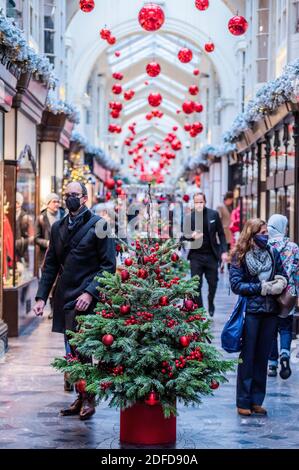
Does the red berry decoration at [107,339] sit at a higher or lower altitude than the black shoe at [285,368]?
higher

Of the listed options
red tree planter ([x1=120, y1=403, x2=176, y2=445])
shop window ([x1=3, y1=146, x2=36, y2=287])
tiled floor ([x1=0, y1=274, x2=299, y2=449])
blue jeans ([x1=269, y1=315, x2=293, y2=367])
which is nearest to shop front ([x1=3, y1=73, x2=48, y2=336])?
shop window ([x1=3, y1=146, x2=36, y2=287])

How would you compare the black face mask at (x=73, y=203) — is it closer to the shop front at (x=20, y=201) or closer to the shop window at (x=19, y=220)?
the shop window at (x=19, y=220)

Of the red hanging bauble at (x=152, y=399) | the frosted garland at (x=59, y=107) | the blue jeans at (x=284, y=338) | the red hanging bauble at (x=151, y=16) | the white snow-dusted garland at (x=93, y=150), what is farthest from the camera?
the white snow-dusted garland at (x=93, y=150)

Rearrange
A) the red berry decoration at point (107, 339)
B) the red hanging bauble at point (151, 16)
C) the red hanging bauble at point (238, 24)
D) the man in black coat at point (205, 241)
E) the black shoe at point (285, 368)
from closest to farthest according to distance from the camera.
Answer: the red berry decoration at point (107, 339) → the black shoe at point (285, 368) → the red hanging bauble at point (238, 24) → the red hanging bauble at point (151, 16) → the man in black coat at point (205, 241)

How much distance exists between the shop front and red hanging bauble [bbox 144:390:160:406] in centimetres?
513

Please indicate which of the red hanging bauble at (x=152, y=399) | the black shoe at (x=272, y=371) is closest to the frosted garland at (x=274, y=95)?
the black shoe at (x=272, y=371)

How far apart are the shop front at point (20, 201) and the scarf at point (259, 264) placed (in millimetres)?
4336

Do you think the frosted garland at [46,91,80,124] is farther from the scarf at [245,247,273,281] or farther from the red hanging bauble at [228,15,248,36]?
the scarf at [245,247,273,281]

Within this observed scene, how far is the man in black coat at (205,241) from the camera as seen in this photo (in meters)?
11.7

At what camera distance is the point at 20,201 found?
1138 centimetres

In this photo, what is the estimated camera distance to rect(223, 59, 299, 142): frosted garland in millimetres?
10734

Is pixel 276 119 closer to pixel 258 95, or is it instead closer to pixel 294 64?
pixel 258 95

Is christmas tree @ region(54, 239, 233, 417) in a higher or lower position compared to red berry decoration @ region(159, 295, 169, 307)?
lower
